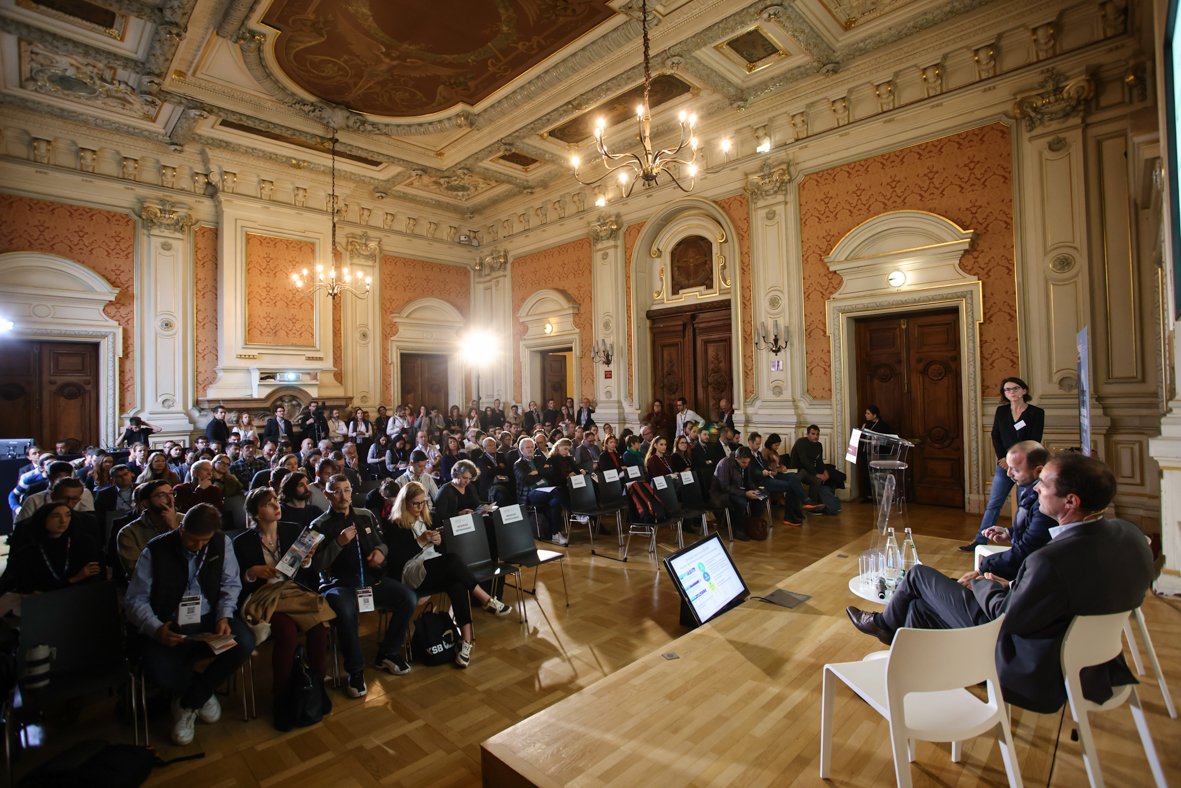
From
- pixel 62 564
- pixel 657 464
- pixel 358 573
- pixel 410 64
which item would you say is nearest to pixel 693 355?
pixel 657 464

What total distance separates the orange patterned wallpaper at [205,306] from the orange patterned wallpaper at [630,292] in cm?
653

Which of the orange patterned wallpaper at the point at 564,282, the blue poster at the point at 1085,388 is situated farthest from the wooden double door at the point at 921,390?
the orange patterned wallpaper at the point at 564,282

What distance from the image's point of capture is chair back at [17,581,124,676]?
246 cm

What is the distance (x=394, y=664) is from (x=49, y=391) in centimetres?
813

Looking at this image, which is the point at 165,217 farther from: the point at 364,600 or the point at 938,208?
the point at 938,208

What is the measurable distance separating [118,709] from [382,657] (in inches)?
47.5

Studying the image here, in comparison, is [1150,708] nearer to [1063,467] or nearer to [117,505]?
[1063,467]

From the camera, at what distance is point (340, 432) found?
9695 millimetres

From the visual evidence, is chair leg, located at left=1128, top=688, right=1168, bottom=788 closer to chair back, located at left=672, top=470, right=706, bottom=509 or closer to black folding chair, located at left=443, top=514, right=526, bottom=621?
black folding chair, located at left=443, top=514, right=526, bottom=621

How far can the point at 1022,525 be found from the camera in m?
Result: 2.83

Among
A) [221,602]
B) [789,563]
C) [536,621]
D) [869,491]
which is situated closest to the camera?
[221,602]

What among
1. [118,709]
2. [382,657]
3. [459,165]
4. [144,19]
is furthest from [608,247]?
[118,709]

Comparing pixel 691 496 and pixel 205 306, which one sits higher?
pixel 205 306

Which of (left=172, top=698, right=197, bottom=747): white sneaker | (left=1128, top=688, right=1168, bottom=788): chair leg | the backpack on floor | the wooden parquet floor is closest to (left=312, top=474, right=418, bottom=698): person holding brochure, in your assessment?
the backpack on floor
